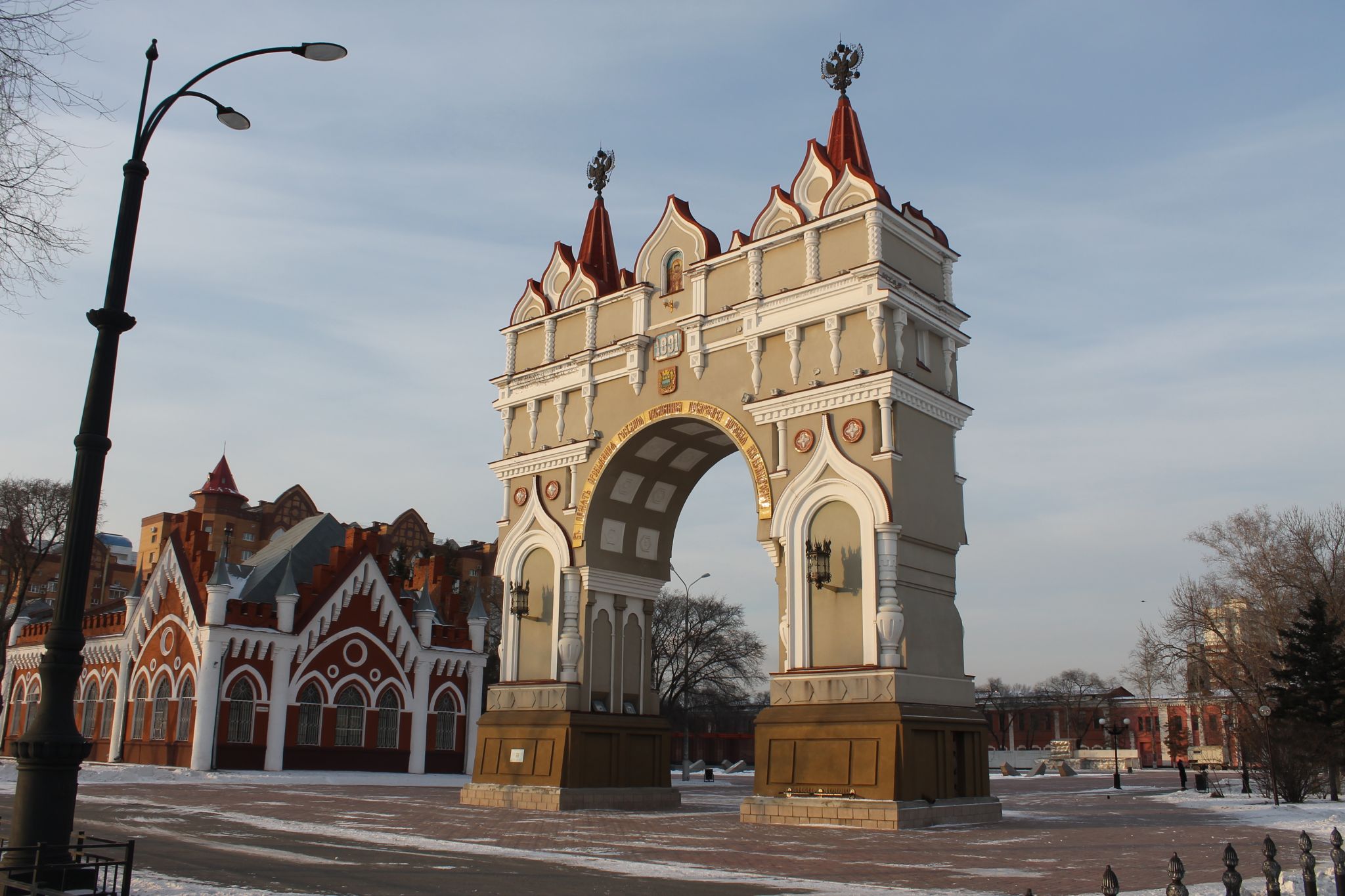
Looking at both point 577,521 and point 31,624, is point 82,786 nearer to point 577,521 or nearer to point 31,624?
point 577,521

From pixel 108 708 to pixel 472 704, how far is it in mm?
14745

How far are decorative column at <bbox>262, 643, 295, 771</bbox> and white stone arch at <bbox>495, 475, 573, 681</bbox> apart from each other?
1717 cm

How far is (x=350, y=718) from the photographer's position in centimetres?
4256

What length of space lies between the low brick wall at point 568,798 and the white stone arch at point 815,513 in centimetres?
607

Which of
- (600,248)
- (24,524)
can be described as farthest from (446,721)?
(600,248)

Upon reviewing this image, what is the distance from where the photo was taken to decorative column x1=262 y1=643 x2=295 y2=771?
39500mm

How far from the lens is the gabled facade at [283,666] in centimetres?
3931

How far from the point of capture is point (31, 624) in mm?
52875

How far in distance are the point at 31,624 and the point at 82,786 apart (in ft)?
93.2

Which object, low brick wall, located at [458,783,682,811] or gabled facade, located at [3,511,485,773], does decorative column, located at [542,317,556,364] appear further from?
gabled facade, located at [3,511,485,773]

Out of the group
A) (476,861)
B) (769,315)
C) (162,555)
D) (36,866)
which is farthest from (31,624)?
(36,866)

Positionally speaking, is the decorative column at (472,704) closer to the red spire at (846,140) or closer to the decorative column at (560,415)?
the decorative column at (560,415)

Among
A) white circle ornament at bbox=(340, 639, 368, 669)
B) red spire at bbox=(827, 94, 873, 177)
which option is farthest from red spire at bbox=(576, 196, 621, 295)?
white circle ornament at bbox=(340, 639, 368, 669)

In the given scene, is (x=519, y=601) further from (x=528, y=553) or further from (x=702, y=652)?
(x=702, y=652)
